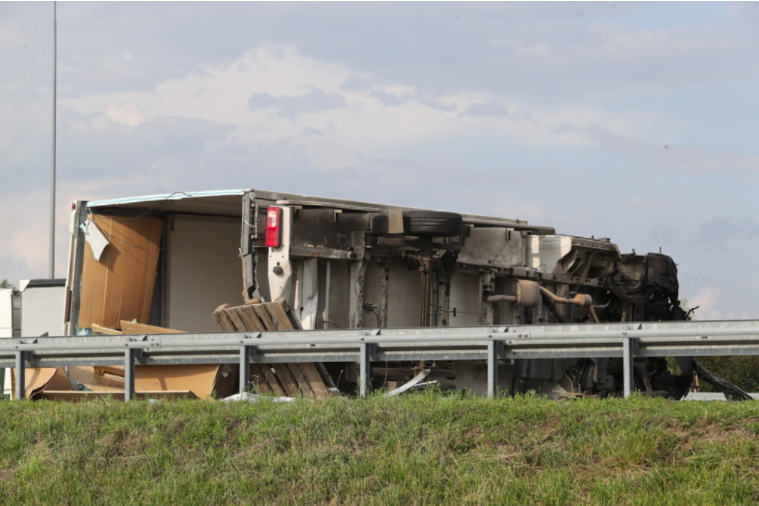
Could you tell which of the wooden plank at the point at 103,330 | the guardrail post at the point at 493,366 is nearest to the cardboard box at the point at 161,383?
the wooden plank at the point at 103,330

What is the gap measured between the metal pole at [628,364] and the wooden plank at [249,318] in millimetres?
4340

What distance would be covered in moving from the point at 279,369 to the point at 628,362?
4.00 m

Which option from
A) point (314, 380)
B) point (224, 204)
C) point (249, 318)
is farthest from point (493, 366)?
point (224, 204)

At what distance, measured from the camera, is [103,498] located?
689 cm

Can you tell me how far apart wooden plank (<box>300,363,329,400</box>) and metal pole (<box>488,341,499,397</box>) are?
8.68ft

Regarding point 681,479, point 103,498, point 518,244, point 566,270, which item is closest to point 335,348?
point 103,498

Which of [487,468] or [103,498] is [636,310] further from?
[103,498]

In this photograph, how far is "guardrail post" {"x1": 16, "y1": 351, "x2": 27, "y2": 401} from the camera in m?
9.75

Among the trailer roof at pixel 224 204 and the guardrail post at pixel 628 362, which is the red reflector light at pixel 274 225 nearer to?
the trailer roof at pixel 224 204

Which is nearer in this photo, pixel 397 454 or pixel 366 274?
pixel 397 454

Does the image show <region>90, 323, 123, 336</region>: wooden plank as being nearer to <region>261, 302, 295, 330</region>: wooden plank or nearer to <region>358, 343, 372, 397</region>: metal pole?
<region>261, 302, 295, 330</region>: wooden plank

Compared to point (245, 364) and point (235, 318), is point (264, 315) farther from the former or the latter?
point (245, 364)

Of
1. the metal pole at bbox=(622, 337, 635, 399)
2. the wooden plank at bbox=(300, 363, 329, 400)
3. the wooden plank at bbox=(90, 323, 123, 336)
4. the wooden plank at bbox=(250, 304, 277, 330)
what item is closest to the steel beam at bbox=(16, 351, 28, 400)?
the wooden plank at bbox=(250, 304, 277, 330)

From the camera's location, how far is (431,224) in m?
11.4
